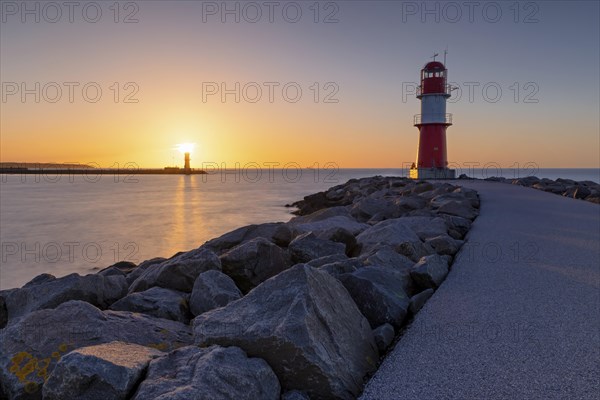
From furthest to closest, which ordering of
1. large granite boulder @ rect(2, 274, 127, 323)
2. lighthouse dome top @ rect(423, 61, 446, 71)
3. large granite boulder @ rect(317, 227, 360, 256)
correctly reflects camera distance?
lighthouse dome top @ rect(423, 61, 446, 71) < large granite boulder @ rect(317, 227, 360, 256) < large granite boulder @ rect(2, 274, 127, 323)

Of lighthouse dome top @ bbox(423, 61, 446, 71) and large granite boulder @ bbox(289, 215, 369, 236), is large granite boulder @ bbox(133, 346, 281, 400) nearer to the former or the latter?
large granite boulder @ bbox(289, 215, 369, 236)

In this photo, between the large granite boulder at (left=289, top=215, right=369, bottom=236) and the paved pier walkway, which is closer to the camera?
the paved pier walkway

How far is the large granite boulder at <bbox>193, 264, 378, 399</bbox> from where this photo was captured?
226 cm

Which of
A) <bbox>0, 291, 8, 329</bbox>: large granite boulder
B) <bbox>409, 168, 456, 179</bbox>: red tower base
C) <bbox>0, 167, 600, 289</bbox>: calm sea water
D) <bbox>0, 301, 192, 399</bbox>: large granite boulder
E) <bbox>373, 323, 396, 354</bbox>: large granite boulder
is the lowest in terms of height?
<bbox>0, 167, 600, 289</bbox>: calm sea water

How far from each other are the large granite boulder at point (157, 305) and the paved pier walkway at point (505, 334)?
1666mm

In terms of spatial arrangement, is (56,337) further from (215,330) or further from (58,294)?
(58,294)

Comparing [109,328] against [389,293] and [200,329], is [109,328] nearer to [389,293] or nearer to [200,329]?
[200,329]

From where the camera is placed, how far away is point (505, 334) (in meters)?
3.00

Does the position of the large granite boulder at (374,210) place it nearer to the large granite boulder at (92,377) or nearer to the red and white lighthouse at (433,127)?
the large granite boulder at (92,377)

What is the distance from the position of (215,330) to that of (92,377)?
26.2 inches

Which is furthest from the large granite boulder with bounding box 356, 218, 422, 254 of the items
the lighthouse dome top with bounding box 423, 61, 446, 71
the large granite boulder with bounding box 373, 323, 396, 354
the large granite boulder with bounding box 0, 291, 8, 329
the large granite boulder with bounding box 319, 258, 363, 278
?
the lighthouse dome top with bounding box 423, 61, 446, 71

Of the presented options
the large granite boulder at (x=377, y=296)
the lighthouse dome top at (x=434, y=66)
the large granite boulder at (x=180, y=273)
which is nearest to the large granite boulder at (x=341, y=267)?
the large granite boulder at (x=377, y=296)

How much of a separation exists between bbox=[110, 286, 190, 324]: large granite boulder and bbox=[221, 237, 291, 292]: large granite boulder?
2.59 feet

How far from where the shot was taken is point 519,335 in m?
2.98
